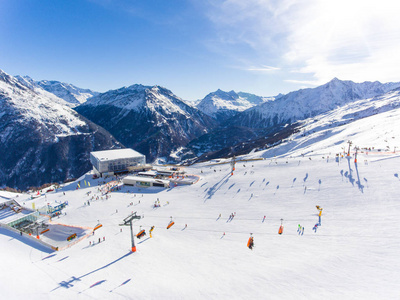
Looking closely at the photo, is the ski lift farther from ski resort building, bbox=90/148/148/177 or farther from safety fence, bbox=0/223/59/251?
ski resort building, bbox=90/148/148/177

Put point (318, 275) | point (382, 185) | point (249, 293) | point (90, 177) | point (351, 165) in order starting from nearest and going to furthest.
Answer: point (249, 293), point (318, 275), point (382, 185), point (351, 165), point (90, 177)

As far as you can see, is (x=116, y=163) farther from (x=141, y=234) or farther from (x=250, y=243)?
(x=250, y=243)

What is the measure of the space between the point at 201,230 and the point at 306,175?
29.0m

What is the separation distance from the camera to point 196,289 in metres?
18.6

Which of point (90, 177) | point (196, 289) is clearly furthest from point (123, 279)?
point (90, 177)

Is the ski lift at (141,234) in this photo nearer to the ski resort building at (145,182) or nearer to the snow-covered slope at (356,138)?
the ski resort building at (145,182)

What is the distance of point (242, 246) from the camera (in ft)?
89.2

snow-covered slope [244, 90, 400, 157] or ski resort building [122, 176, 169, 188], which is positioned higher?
snow-covered slope [244, 90, 400, 157]

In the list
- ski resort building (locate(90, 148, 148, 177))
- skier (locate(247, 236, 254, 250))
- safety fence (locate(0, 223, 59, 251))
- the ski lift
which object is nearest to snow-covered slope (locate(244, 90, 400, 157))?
skier (locate(247, 236, 254, 250))

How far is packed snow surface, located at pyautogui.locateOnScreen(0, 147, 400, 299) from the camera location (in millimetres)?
18531

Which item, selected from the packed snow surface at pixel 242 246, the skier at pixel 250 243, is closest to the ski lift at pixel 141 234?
the packed snow surface at pixel 242 246

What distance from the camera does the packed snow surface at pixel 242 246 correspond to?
60.8 ft

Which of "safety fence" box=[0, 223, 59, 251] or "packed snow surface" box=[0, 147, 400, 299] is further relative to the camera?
"safety fence" box=[0, 223, 59, 251]

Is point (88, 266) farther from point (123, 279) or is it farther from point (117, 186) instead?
point (117, 186)
